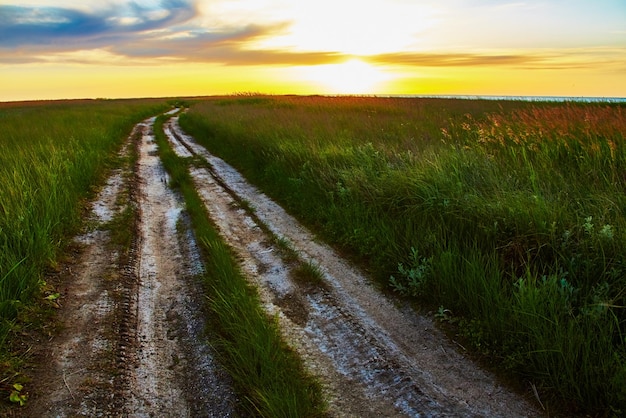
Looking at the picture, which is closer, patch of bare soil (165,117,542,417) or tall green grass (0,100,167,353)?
patch of bare soil (165,117,542,417)

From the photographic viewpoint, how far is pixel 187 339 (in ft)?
11.6

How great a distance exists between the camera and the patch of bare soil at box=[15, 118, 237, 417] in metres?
2.81

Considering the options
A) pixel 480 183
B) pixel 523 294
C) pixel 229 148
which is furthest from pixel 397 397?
pixel 229 148

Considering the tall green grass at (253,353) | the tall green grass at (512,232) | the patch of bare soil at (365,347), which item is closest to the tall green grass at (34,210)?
the tall green grass at (253,353)

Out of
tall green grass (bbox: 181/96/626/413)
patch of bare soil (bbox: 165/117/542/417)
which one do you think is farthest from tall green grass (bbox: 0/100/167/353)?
tall green grass (bbox: 181/96/626/413)

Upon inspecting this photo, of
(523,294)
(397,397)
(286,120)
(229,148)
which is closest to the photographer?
(397,397)

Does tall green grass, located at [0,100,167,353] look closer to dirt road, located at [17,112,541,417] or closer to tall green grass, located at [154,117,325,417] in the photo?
dirt road, located at [17,112,541,417]

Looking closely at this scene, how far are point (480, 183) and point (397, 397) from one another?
3.68m

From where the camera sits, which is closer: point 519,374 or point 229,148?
point 519,374

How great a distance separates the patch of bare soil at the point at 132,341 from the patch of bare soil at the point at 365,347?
2.42 ft

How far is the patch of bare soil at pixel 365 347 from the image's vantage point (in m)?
2.76


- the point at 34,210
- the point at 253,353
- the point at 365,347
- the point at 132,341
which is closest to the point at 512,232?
the point at 365,347

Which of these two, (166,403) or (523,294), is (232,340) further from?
(523,294)

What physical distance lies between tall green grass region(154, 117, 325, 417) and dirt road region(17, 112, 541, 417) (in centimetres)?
10
